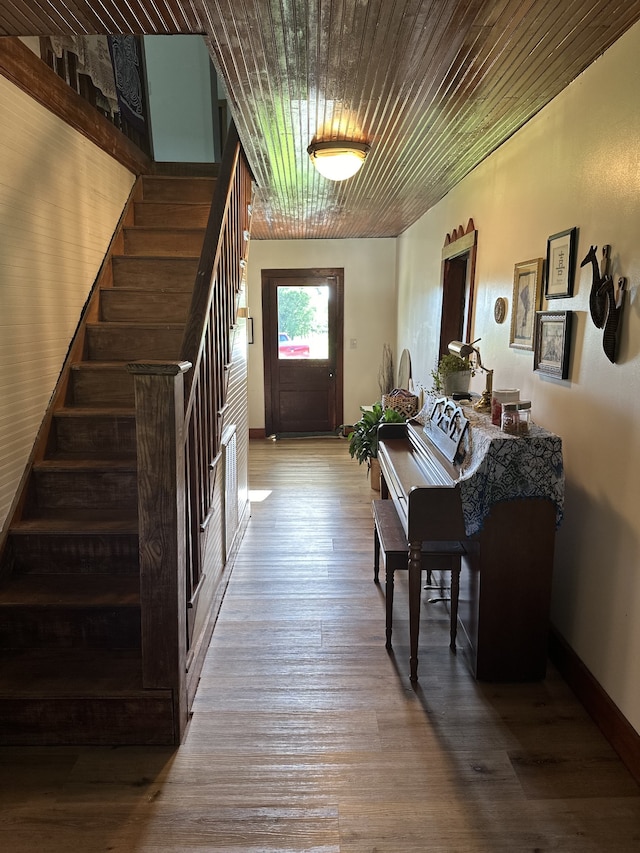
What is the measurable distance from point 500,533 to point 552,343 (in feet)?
2.90

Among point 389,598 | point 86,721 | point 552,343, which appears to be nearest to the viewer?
point 86,721

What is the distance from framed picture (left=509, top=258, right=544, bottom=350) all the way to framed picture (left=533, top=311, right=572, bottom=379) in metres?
0.11

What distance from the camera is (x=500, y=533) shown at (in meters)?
2.39

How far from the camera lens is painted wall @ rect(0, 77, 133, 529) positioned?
2.49m

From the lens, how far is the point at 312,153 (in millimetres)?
3344

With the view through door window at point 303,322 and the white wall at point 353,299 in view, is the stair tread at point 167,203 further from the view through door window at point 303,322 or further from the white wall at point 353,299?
the view through door window at point 303,322

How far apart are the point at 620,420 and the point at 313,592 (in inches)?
76.0

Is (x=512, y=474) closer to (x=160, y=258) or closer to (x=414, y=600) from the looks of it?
(x=414, y=600)

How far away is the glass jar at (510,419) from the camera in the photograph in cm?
239

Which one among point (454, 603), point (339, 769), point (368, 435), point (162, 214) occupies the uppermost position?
point (162, 214)

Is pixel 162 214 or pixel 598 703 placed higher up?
pixel 162 214

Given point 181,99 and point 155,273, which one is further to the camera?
point 181,99

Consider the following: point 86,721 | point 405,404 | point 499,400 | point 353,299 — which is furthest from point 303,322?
point 86,721

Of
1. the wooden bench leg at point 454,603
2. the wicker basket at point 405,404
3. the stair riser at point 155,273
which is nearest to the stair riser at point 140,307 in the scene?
the stair riser at point 155,273
